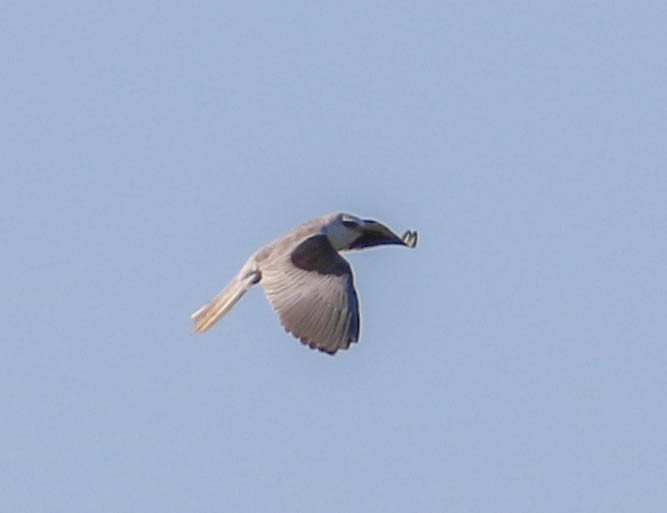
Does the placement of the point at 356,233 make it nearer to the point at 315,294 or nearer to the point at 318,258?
the point at 318,258

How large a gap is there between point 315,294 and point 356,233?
1933 millimetres

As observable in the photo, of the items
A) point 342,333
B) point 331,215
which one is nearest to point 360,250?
point 331,215

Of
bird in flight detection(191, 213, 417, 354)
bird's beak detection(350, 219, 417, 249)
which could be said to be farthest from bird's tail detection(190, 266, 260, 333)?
bird's beak detection(350, 219, 417, 249)

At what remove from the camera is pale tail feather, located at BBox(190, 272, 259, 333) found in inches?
1458

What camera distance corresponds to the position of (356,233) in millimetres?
37594

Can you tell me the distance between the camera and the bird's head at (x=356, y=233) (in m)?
37.4

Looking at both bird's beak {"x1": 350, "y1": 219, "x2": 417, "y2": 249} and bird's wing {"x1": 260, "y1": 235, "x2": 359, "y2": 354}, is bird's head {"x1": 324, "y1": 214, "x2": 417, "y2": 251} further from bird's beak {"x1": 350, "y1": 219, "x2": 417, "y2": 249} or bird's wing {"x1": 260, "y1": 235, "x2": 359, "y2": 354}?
bird's wing {"x1": 260, "y1": 235, "x2": 359, "y2": 354}

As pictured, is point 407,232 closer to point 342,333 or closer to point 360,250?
point 360,250

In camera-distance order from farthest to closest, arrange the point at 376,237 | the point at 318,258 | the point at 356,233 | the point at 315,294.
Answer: the point at 376,237 < the point at 356,233 < the point at 318,258 < the point at 315,294

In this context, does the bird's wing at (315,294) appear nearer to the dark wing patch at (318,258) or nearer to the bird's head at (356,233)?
the dark wing patch at (318,258)

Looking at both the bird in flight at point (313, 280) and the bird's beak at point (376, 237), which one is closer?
the bird in flight at point (313, 280)

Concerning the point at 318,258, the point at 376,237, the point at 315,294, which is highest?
the point at 376,237

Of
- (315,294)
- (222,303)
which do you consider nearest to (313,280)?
(315,294)

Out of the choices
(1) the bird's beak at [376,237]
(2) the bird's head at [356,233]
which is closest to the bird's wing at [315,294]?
(2) the bird's head at [356,233]
